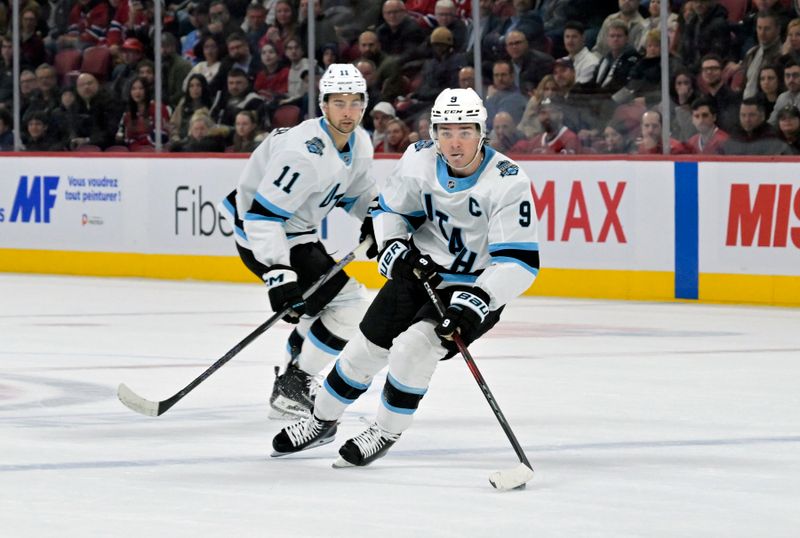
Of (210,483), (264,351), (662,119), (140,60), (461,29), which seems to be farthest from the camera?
(140,60)

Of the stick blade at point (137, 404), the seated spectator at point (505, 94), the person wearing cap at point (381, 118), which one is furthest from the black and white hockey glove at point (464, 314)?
the person wearing cap at point (381, 118)

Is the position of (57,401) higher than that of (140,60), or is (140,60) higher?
(140,60)

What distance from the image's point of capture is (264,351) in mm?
8672

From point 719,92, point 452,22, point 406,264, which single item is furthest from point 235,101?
point 406,264

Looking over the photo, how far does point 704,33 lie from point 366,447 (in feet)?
19.1

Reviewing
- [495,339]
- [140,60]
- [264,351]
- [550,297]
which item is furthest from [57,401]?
[140,60]

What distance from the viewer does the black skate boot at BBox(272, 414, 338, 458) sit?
5.58 metres

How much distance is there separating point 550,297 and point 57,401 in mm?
5103

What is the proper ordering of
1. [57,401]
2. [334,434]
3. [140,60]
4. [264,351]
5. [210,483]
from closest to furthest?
[210,483] → [334,434] → [57,401] → [264,351] → [140,60]

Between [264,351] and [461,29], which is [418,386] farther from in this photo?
[461,29]

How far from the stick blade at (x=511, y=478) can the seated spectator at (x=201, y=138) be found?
326 inches

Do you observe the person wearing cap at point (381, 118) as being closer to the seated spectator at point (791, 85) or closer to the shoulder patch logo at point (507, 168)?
the seated spectator at point (791, 85)

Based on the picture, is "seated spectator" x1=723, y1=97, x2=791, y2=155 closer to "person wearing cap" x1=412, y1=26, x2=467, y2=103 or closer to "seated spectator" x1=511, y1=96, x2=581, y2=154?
"seated spectator" x1=511, y1=96, x2=581, y2=154

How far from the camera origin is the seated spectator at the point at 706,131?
1062 centimetres
